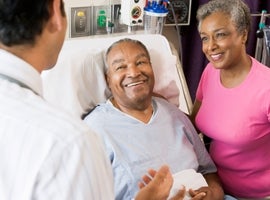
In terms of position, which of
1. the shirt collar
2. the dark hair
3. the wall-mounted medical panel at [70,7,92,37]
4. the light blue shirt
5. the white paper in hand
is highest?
the dark hair

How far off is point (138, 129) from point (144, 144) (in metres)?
0.07

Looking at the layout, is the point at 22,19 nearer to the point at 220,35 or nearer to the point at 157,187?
the point at 157,187

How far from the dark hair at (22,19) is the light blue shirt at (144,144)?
83 centimetres

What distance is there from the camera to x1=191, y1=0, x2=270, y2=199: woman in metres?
1.64

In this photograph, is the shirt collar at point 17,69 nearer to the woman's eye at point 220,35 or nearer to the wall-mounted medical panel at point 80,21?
the woman's eye at point 220,35

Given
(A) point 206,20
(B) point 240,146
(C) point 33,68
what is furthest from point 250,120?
(C) point 33,68

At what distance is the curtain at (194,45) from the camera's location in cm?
265

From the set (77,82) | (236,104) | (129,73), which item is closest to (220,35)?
(236,104)

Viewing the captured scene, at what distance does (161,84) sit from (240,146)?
458 millimetres

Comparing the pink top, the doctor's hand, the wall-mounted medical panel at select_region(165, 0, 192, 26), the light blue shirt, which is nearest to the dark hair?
the doctor's hand

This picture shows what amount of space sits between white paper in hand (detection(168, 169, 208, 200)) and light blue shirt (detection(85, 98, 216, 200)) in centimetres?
4

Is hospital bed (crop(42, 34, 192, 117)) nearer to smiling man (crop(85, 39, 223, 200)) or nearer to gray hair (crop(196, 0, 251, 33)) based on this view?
smiling man (crop(85, 39, 223, 200))

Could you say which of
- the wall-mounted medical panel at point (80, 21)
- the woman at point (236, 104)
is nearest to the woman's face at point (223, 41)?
the woman at point (236, 104)

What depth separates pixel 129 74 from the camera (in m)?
1.70
